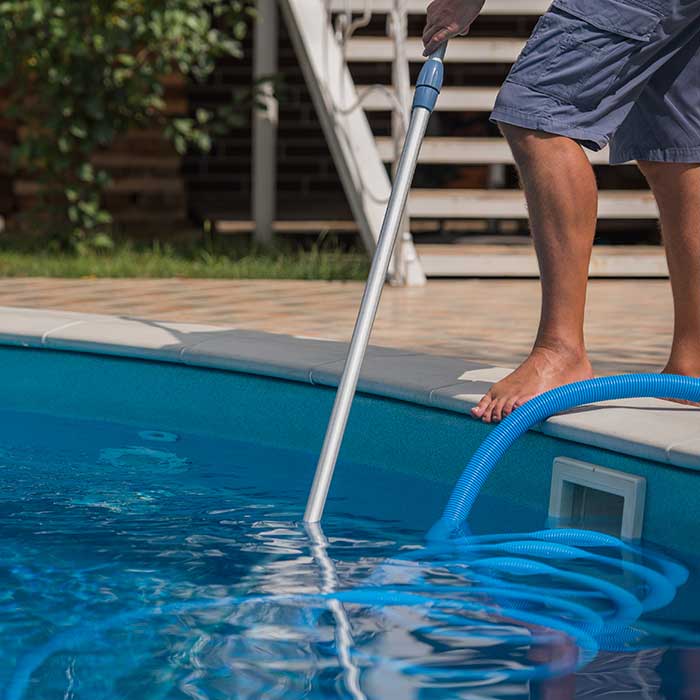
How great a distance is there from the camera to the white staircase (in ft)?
18.4

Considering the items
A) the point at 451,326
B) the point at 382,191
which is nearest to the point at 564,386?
the point at 451,326

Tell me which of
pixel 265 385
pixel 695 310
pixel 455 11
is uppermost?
pixel 455 11

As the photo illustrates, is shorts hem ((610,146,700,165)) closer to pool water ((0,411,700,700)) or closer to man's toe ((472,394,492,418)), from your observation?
man's toe ((472,394,492,418))

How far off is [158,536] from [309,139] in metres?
6.54

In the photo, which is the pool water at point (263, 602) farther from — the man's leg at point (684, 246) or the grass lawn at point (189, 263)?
the grass lawn at point (189, 263)

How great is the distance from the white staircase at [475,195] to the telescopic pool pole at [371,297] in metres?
3.04

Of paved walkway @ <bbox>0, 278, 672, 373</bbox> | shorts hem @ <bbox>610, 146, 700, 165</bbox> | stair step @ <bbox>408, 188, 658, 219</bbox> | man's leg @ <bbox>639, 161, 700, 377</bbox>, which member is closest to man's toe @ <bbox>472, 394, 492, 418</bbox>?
man's leg @ <bbox>639, 161, 700, 377</bbox>

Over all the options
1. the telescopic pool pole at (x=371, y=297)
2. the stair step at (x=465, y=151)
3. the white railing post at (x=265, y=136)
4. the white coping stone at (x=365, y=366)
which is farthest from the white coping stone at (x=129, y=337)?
the white railing post at (x=265, y=136)

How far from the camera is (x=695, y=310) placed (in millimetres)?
2674

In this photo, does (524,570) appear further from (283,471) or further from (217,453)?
(217,453)

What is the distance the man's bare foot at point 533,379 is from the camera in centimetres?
245

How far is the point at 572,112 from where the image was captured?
2.45m

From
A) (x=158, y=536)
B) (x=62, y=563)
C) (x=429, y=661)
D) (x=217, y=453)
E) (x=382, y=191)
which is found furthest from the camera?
(x=382, y=191)

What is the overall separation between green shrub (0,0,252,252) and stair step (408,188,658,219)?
110 centimetres
